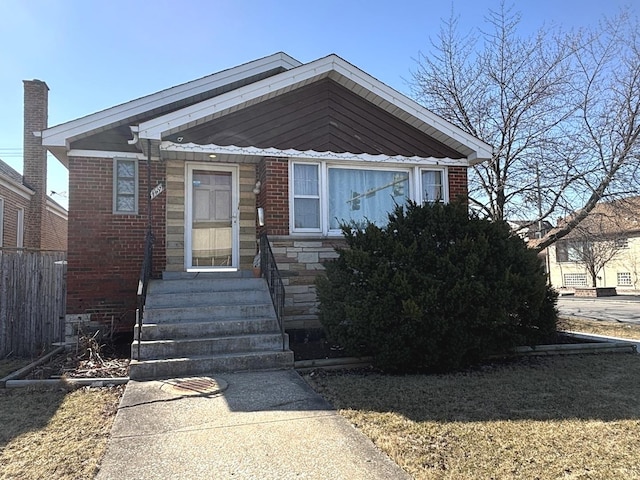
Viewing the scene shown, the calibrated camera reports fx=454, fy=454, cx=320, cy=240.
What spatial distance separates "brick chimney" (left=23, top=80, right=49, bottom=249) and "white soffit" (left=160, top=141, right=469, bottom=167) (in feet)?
33.7

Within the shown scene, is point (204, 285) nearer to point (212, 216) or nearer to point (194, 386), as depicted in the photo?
point (212, 216)

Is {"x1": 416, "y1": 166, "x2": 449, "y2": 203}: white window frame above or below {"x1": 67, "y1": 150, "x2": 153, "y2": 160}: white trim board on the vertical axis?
below

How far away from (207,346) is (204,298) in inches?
50.6

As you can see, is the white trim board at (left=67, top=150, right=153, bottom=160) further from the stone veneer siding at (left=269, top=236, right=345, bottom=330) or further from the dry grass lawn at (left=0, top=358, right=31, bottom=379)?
the dry grass lawn at (left=0, top=358, right=31, bottom=379)

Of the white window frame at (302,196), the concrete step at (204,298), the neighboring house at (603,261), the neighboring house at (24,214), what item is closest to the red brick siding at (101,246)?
the concrete step at (204,298)

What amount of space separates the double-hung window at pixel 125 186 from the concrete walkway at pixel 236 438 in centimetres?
421

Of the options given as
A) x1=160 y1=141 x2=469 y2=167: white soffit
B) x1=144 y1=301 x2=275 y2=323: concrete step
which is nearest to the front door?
x1=160 y1=141 x2=469 y2=167: white soffit

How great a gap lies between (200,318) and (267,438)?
3365 millimetres

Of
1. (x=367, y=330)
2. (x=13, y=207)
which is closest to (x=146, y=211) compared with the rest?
(x=367, y=330)

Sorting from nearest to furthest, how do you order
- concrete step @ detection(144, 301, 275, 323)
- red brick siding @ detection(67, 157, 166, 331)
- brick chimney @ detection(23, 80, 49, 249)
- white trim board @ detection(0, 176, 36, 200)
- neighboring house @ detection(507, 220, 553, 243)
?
1. concrete step @ detection(144, 301, 275, 323)
2. red brick siding @ detection(67, 157, 166, 331)
3. neighboring house @ detection(507, 220, 553, 243)
4. white trim board @ detection(0, 176, 36, 200)
5. brick chimney @ detection(23, 80, 49, 249)

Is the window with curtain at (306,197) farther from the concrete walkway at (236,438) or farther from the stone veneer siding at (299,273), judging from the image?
the concrete walkway at (236,438)

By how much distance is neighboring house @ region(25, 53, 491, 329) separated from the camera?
8141 millimetres

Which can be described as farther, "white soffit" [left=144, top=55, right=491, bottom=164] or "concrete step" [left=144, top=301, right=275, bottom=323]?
"white soffit" [left=144, top=55, right=491, bottom=164]

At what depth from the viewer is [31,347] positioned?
7.80m
